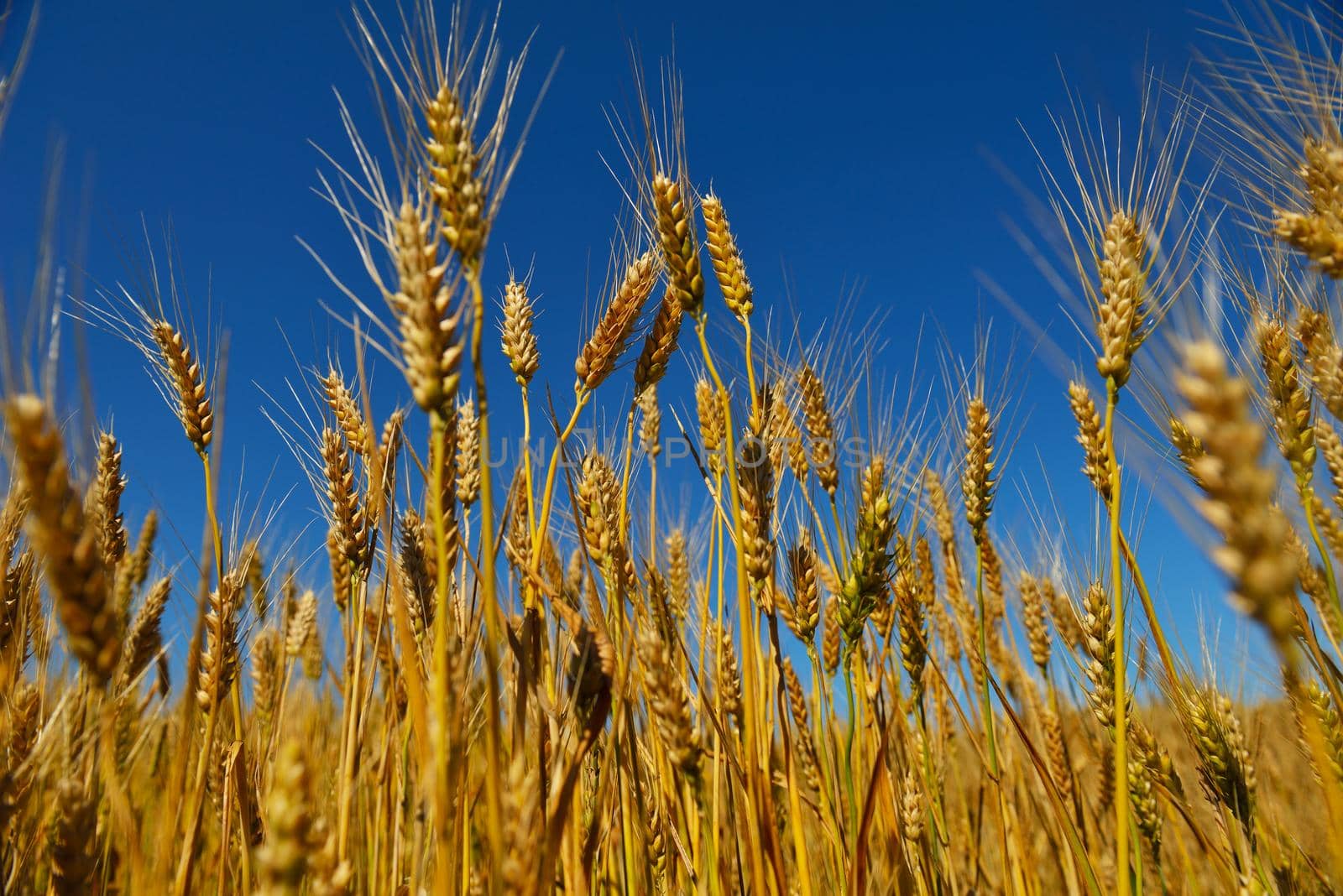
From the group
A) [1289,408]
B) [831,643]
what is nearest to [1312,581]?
[1289,408]

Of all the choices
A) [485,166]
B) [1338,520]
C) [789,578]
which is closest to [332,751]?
[789,578]

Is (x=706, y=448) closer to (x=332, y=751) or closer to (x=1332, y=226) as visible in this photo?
(x=1332, y=226)

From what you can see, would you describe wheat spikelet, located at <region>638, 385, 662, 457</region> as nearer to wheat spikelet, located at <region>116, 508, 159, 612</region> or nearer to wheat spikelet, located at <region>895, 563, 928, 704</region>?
wheat spikelet, located at <region>895, 563, 928, 704</region>

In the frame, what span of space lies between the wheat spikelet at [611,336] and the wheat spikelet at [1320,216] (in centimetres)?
154

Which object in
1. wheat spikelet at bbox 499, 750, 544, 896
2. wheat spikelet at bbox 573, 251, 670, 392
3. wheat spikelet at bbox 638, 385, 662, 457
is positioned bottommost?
wheat spikelet at bbox 499, 750, 544, 896

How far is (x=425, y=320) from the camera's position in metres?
0.97

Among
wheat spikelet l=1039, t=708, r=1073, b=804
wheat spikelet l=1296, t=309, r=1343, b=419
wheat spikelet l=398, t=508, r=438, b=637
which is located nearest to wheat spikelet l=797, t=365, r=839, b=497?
wheat spikelet l=1296, t=309, r=1343, b=419

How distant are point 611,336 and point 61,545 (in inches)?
49.4

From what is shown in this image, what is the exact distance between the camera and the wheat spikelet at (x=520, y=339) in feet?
6.45

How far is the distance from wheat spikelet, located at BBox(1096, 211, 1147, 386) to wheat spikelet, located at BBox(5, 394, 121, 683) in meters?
1.85

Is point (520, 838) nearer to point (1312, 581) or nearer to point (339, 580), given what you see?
point (339, 580)

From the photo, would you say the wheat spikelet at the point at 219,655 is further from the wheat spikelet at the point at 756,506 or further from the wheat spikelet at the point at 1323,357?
the wheat spikelet at the point at 1323,357

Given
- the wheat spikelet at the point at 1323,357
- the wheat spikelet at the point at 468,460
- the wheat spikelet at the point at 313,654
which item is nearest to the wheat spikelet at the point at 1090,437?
the wheat spikelet at the point at 1323,357

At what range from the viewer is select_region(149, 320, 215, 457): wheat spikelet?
185cm
